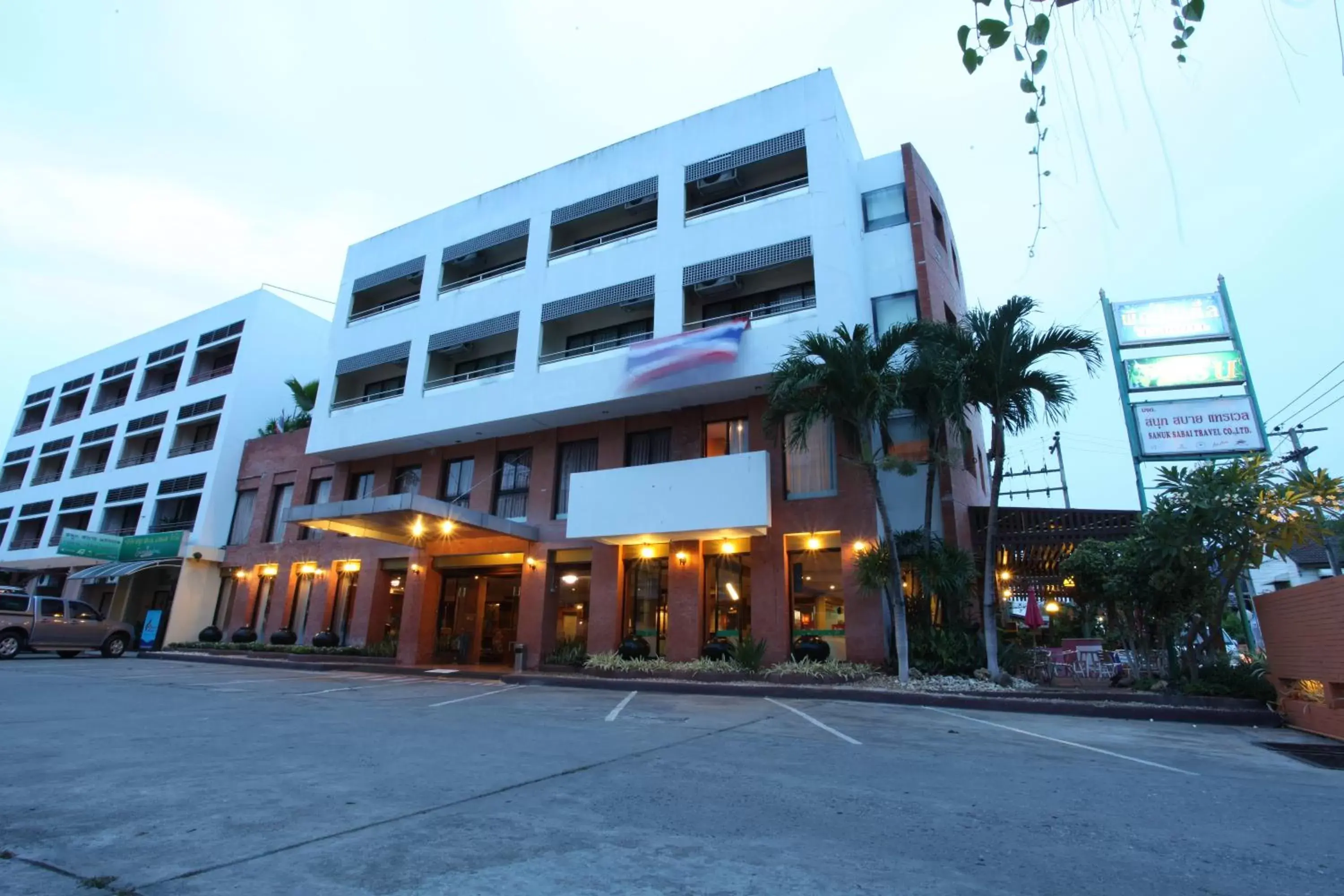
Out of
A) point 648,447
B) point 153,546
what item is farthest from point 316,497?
point 648,447

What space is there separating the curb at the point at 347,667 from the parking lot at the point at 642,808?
9.01 meters

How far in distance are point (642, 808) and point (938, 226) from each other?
63.1 feet

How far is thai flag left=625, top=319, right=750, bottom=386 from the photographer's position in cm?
1566

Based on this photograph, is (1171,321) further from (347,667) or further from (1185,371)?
(347,667)

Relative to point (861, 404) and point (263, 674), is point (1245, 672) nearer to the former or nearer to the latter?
point (861, 404)

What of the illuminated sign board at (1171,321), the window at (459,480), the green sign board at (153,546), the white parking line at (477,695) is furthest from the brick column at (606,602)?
the green sign board at (153,546)

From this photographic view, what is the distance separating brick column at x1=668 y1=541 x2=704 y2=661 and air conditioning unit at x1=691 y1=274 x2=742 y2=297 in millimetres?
6632

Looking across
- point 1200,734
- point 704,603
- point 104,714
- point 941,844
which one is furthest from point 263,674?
point 1200,734

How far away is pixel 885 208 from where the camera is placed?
18203 millimetres

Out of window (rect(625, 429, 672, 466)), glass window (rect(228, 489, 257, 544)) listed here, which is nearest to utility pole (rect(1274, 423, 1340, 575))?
window (rect(625, 429, 672, 466))

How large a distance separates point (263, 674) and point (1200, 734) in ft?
60.8

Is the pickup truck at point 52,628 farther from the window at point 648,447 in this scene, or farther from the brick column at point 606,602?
the window at point 648,447

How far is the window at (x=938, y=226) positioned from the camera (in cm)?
1869

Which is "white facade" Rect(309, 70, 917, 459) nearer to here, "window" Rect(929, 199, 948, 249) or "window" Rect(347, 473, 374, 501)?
"window" Rect(347, 473, 374, 501)
